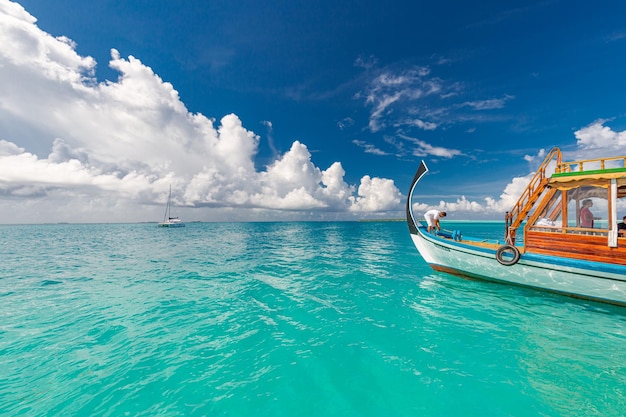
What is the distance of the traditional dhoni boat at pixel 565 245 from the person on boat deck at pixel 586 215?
3 cm

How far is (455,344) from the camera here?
22.5 feet

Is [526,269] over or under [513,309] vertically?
over

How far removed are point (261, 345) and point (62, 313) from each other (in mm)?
8810

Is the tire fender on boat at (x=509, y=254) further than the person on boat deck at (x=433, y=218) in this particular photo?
No

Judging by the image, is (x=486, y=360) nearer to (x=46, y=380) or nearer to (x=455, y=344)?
(x=455, y=344)


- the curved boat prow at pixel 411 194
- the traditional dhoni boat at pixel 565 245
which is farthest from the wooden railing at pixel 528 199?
the curved boat prow at pixel 411 194

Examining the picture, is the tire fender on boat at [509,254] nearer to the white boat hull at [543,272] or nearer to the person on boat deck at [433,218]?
the white boat hull at [543,272]

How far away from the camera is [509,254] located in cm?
1109

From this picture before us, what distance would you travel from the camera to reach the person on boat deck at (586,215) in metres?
10.3

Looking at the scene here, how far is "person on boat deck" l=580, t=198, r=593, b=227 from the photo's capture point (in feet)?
33.7

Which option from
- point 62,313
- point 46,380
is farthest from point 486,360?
point 62,313

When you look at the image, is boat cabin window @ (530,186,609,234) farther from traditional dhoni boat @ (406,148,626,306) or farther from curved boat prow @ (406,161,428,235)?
curved boat prow @ (406,161,428,235)

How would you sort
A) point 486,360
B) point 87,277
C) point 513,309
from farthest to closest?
point 87,277 < point 513,309 < point 486,360

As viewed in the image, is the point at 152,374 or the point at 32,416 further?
the point at 152,374
